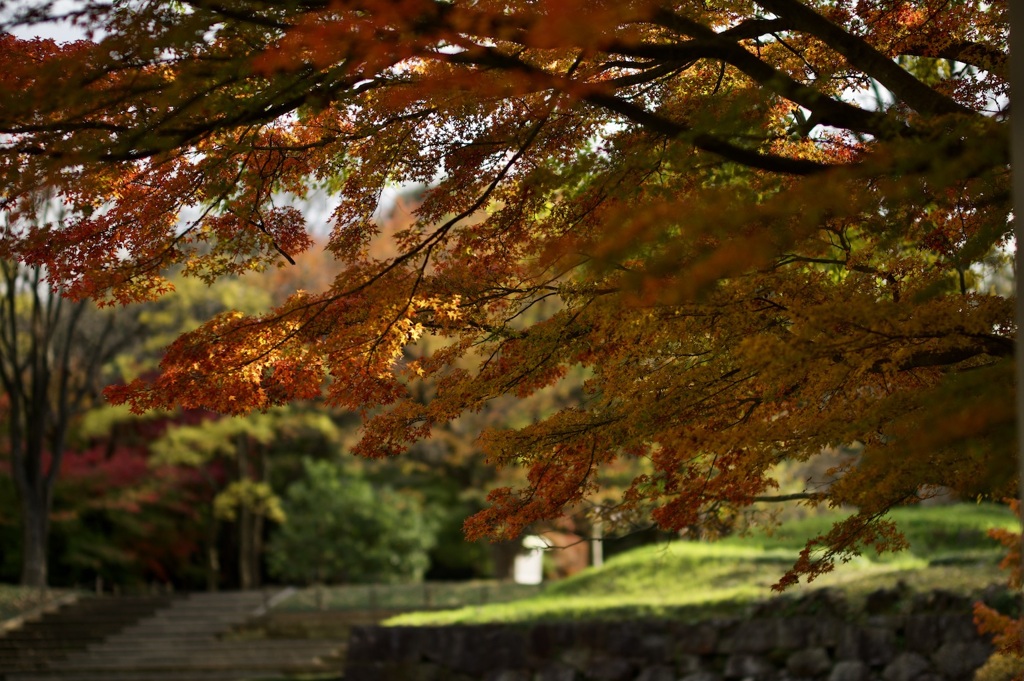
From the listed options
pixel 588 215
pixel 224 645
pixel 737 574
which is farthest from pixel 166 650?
pixel 588 215

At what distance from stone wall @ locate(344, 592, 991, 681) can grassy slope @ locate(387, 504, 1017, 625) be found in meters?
0.41

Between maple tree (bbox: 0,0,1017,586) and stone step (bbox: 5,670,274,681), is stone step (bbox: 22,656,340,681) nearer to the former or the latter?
stone step (bbox: 5,670,274,681)

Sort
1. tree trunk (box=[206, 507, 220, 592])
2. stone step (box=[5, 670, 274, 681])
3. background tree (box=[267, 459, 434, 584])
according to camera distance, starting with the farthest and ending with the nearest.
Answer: tree trunk (box=[206, 507, 220, 592]), background tree (box=[267, 459, 434, 584]), stone step (box=[5, 670, 274, 681])

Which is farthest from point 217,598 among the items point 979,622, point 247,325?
point 247,325

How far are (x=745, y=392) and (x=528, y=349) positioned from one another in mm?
1058

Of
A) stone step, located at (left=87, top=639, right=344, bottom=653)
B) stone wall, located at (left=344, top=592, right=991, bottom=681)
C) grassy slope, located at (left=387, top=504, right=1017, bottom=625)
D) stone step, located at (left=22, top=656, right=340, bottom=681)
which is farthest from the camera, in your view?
stone step, located at (left=87, top=639, right=344, bottom=653)

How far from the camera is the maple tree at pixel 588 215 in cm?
405

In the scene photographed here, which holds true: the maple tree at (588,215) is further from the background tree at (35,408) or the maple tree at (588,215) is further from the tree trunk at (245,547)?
the tree trunk at (245,547)

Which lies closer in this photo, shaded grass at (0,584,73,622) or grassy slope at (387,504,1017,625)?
grassy slope at (387,504,1017,625)

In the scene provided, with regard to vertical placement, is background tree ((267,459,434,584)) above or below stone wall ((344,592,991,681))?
above

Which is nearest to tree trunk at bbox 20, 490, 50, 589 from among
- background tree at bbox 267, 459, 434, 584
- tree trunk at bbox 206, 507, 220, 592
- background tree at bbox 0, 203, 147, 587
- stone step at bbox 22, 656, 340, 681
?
background tree at bbox 0, 203, 147, 587

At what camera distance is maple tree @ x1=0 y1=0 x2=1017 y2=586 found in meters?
4.05

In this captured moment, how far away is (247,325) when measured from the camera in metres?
5.54

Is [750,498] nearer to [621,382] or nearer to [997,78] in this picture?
[621,382]
